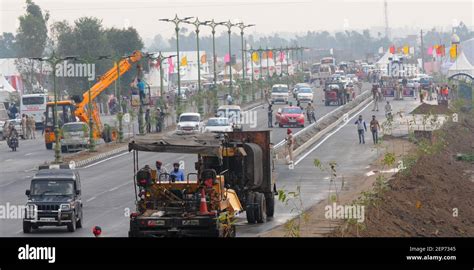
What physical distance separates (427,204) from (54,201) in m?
12.3

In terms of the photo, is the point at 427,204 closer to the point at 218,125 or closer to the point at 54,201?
the point at 54,201

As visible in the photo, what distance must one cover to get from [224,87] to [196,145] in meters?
84.1

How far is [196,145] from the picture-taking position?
95.0ft

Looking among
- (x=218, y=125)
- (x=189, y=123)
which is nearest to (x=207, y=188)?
(x=218, y=125)

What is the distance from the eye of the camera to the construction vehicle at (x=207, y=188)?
2603 centimetres

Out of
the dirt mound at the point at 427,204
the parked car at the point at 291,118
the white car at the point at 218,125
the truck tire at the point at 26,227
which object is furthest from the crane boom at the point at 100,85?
the truck tire at the point at 26,227

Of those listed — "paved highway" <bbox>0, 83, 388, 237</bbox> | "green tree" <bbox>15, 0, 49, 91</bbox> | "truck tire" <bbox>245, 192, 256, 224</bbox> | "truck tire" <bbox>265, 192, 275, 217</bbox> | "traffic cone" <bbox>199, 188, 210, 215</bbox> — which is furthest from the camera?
"green tree" <bbox>15, 0, 49, 91</bbox>

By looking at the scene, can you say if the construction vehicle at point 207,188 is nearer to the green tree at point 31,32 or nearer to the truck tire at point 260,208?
the truck tire at point 260,208

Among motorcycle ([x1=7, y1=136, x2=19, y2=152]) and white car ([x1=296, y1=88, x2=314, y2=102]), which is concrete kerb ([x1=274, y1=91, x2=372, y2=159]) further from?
motorcycle ([x1=7, y1=136, x2=19, y2=152])

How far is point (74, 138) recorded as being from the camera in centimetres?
6156

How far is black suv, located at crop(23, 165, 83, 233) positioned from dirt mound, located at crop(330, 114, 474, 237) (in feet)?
24.7

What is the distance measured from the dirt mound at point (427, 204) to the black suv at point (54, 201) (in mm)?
7516

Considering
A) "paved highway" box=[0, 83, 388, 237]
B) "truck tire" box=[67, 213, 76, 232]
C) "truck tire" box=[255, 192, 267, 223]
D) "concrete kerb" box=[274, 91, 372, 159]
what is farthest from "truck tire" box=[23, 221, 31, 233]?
"concrete kerb" box=[274, 91, 372, 159]

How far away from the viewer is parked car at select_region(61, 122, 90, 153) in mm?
61562
